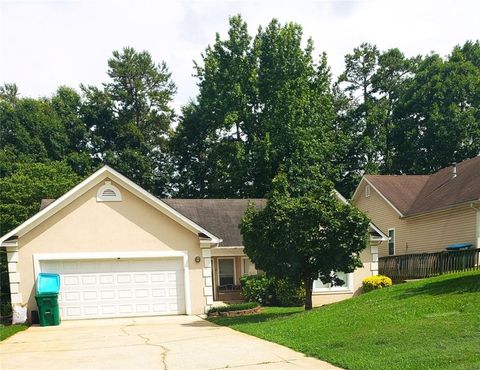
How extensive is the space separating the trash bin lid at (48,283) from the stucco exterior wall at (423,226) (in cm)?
1271

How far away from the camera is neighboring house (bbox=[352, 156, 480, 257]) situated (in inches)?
878

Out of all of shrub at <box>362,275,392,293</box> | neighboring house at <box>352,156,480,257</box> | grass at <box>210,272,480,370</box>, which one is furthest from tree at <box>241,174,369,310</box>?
neighboring house at <box>352,156,480,257</box>

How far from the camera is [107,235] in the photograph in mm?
17250

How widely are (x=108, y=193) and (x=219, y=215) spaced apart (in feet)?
24.9

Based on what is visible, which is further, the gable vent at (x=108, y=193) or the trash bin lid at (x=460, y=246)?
the trash bin lid at (x=460, y=246)

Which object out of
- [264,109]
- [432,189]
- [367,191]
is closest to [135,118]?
[264,109]

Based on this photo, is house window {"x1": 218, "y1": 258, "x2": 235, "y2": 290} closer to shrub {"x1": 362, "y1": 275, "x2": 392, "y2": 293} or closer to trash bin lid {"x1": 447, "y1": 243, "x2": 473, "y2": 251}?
shrub {"x1": 362, "y1": 275, "x2": 392, "y2": 293}

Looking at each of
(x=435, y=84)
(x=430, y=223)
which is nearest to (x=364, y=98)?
(x=435, y=84)

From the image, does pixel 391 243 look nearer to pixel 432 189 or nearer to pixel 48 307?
pixel 432 189

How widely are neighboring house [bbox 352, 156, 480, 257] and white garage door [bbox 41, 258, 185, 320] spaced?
43.5ft

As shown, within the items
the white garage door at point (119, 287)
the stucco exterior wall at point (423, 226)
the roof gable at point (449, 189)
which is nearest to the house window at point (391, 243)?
the stucco exterior wall at point (423, 226)

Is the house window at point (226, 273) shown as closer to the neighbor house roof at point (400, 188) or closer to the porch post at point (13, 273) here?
the porch post at point (13, 273)

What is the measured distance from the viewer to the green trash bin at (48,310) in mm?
15453

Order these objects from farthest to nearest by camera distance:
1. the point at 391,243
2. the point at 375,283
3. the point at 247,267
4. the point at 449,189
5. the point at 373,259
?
1. the point at 391,243
2. the point at 449,189
3. the point at 247,267
4. the point at 373,259
5. the point at 375,283
